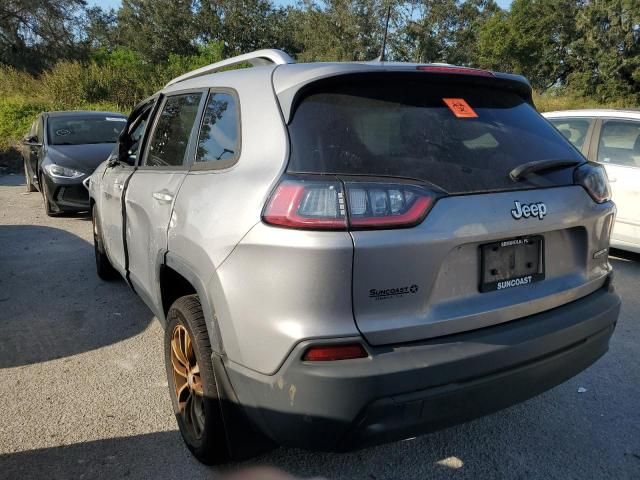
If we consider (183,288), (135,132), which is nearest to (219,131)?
(183,288)

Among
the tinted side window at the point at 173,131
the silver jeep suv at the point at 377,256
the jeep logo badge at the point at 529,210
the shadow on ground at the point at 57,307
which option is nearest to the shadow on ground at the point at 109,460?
the silver jeep suv at the point at 377,256

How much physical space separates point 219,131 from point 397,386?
54.7 inches

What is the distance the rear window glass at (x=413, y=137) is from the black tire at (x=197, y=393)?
874 millimetres

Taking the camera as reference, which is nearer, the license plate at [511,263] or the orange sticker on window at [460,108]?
the license plate at [511,263]

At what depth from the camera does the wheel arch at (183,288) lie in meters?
2.01

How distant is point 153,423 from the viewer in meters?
2.69

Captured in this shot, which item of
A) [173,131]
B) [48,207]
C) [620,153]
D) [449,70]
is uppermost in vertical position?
[449,70]

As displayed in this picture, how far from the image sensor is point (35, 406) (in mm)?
2855

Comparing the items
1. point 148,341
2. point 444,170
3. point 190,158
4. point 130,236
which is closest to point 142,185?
point 130,236

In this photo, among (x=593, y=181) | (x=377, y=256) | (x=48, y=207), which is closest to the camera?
(x=377, y=256)

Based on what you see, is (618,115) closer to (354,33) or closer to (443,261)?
(443,261)

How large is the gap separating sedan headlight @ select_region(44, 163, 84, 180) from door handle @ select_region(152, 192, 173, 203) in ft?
17.9

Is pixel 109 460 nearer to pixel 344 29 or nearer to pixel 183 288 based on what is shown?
pixel 183 288

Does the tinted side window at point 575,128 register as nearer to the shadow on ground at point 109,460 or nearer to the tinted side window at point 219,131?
the tinted side window at point 219,131
